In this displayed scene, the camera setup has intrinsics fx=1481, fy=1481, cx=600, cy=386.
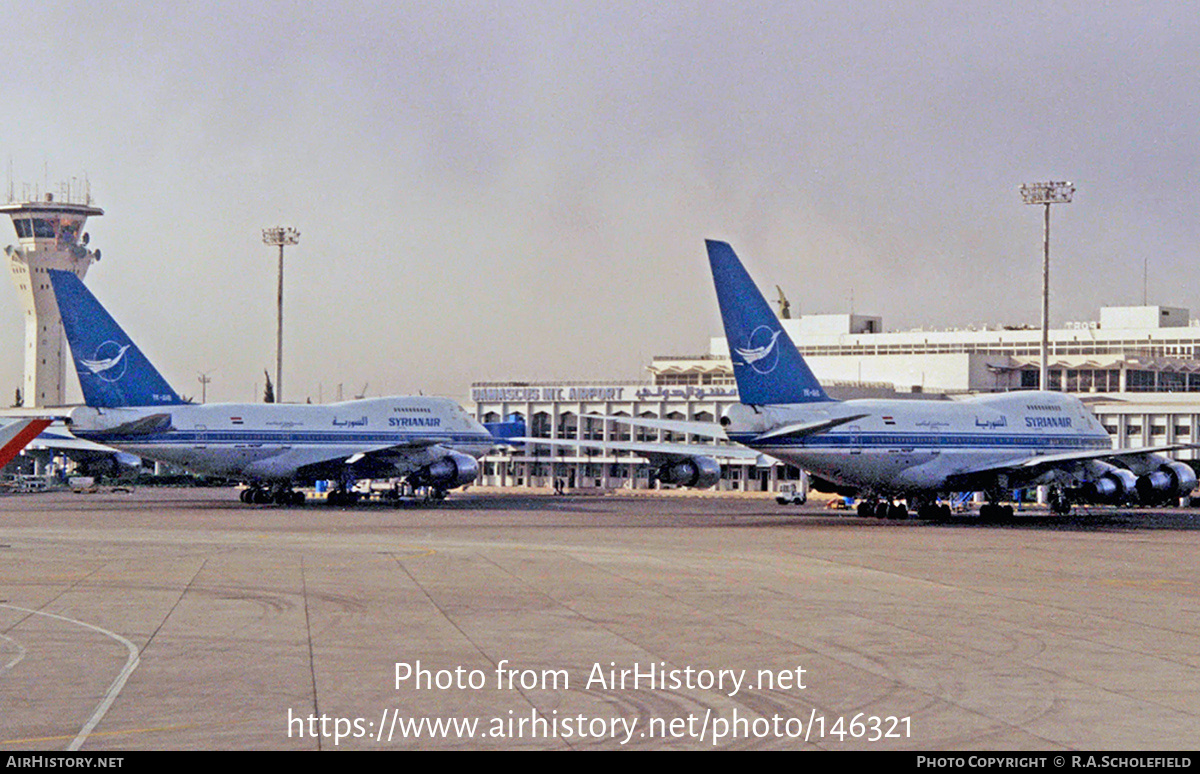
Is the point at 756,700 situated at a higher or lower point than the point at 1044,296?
lower

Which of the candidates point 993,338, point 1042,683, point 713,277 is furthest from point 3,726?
point 993,338

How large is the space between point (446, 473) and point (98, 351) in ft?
58.2

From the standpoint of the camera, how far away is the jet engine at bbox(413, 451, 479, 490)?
241 ft

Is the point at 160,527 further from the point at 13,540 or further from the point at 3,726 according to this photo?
the point at 3,726

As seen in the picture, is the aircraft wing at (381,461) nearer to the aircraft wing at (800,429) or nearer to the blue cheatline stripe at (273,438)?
the blue cheatline stripe at (273,438)

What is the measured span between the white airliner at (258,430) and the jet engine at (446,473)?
0.05m

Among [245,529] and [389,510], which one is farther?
[389,510]

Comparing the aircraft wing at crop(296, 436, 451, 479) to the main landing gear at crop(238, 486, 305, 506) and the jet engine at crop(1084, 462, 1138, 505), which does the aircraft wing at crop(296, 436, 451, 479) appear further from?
the jet engine at crop(1084, 462, 1138, 505)

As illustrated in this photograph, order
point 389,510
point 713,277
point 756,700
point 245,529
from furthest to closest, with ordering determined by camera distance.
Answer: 1. point 389,510
2. point 713,277
3. point 245,529
4. point 756,700

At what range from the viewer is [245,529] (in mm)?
47688

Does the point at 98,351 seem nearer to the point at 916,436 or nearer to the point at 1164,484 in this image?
the point at 916,436

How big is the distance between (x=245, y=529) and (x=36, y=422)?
20400 mm

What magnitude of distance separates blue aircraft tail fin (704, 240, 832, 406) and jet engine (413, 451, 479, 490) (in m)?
24.8

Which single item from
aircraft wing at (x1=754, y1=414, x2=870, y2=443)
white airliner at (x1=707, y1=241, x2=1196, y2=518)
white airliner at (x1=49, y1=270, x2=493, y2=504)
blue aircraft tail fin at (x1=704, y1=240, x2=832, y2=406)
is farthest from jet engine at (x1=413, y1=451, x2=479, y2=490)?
aircraft wing at (x1=754, y1=414, x2=870, y2=443)
